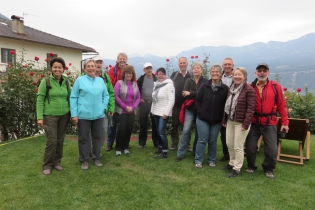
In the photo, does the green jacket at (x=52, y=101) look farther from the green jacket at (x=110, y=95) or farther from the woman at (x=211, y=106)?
the woman at (x=211, y=106)

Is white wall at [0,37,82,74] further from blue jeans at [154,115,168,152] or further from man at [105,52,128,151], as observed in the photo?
blue jeans at [154,115,168,152]

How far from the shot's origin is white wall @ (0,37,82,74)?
62.8 ft

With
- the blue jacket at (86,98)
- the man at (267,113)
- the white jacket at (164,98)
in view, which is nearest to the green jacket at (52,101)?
the blue jacket at (86,98)

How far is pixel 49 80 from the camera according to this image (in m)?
3.60

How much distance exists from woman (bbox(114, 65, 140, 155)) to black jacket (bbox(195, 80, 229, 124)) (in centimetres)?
141

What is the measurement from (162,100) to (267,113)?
1949mm

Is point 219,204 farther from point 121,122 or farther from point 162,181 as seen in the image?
point 121,122

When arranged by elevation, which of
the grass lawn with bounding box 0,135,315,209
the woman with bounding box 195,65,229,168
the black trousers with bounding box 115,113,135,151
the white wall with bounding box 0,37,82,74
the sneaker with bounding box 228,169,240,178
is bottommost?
the grass lawn with bounding box 0,135,315,209

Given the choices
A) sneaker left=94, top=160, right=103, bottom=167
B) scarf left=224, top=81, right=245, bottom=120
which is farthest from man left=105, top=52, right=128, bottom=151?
scarf left=224, top=81, right=245, bottom=120

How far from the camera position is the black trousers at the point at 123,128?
4645 mm

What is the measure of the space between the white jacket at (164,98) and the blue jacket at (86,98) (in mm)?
1199

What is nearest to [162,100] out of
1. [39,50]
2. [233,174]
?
[233,174]

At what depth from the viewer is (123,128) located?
467cm

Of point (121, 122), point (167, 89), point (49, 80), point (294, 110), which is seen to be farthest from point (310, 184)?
point (294, 110)
